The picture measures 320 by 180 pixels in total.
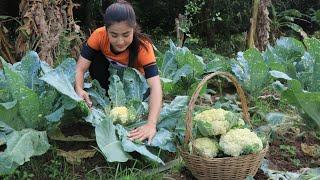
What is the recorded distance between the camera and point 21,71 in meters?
3.26

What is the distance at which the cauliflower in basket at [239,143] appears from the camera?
8.57 ft

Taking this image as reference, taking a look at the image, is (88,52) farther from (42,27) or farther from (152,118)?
(42,27)

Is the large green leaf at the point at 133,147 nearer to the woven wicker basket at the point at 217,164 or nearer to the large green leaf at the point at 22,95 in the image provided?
the woven wicker basket at the point at 217,164

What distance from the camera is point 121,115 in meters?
3.02

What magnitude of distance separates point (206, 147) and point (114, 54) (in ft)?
3.67

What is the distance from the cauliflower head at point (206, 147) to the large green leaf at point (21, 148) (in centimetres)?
80

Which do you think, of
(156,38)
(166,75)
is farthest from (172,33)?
(166,75)

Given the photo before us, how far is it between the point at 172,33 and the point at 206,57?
2291 mm

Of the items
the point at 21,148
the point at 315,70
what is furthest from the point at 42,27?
the point at 315,70

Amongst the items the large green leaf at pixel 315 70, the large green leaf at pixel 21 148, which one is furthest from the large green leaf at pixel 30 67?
the large green leaf at pixel 315 70

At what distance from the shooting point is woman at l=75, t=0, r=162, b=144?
9.57ft

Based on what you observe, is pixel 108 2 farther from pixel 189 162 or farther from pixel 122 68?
pixel 189 162

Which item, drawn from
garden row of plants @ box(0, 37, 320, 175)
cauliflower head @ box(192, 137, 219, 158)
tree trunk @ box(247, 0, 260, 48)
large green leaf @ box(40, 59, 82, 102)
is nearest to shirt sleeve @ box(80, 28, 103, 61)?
garden row of plants @ box(0, 37, 320, 175)

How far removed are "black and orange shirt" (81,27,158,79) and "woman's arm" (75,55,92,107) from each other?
4 centimetres
